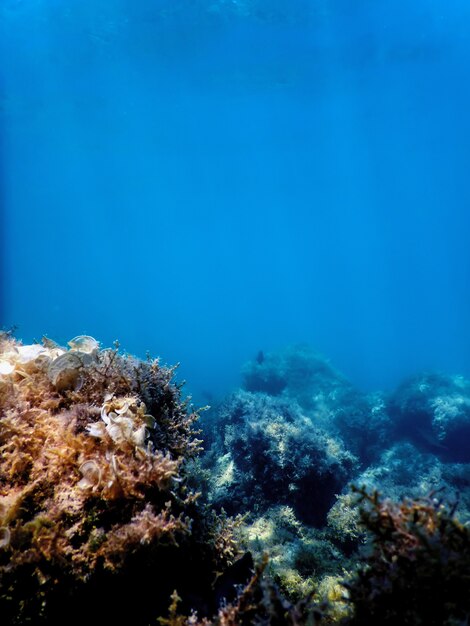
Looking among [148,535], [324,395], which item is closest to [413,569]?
[148,535]

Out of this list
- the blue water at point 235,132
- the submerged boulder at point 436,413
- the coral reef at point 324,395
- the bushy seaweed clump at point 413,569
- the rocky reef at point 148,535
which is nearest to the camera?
the bushy seaweed clump at point 413,569

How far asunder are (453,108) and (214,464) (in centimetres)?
5588

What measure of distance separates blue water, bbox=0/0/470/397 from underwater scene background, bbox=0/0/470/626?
335 mm

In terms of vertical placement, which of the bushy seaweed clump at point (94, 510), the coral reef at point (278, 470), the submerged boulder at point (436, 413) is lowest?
the bushy seaweed clump at point (94, 510)

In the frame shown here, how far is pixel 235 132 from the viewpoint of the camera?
50.7m

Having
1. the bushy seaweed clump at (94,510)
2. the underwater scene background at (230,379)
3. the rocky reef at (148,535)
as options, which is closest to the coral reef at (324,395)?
the underwater scene background at (230,379)

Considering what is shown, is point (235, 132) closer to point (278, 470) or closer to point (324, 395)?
point (324, 395)

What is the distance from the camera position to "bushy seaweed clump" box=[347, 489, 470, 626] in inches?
60.9

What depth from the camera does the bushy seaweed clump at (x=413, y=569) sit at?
1.55 metres

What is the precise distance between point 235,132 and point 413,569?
Result: 187 feet

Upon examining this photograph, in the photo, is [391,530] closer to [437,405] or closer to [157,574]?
[157,574]

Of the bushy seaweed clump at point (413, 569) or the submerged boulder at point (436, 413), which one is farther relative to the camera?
the submerged boulder at point (436, 413)

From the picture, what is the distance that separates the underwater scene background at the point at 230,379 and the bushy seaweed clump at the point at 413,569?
0.04ft

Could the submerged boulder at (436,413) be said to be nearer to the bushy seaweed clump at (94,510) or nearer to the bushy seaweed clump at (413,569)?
the bushy seaweed clump at (413,569)
